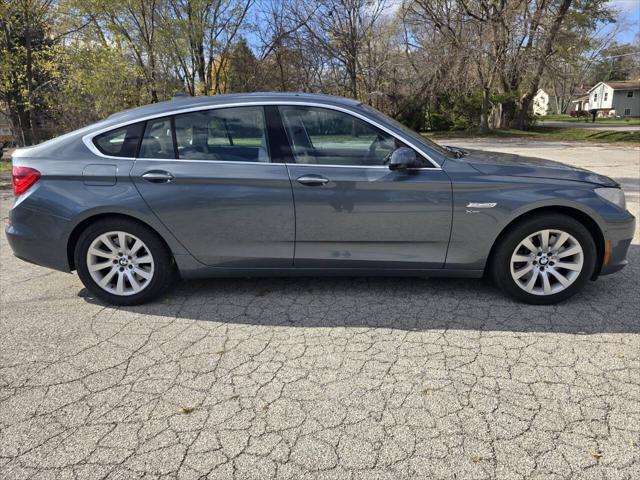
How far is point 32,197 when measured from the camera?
3.63 m

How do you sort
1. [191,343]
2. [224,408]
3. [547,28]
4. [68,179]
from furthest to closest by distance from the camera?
1. [547,28]
2. [68,179]
3. [191,343]
4. [224,408]

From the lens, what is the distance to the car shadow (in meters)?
3.39

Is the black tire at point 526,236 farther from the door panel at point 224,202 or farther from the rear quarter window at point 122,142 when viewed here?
the rear quarter window at point 122,142

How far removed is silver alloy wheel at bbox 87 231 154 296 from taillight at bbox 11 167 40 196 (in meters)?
0.69

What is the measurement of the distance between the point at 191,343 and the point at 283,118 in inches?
73.6

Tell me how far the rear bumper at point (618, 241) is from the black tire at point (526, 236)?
0.12m

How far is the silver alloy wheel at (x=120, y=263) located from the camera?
12.1 ft

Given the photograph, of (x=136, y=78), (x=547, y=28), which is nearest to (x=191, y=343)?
(x=136, y=78)

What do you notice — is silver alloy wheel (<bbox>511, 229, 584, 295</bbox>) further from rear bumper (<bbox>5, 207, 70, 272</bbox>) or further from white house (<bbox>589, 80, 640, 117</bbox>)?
white house (<bbox>589, 80, 640, 117</bbox>)

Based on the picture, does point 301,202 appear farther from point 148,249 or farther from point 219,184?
point 148,249

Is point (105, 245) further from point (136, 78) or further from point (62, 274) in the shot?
point (136, 78)

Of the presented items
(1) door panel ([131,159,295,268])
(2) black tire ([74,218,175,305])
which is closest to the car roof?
(1) door panel ([131,159,295,268])

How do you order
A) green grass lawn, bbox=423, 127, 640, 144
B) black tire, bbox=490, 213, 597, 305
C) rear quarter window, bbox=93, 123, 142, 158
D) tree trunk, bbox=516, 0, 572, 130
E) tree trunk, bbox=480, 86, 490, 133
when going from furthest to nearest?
tree trunk, bbox=480, 86, 490, 133
tree trunk, bbox=516, 0, 572, 130
green grass lawn, bbox=423, 127, 640, 144
rear quarter window, bbox=93, 123, 142, 158
black tire, bbox=490, 213, 597, 305

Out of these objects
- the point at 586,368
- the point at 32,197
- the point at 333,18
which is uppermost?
the point at 333,18
